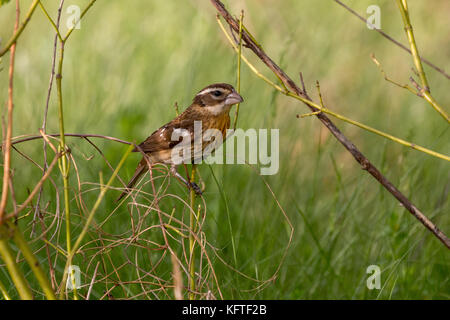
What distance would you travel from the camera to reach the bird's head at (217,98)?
3.94m

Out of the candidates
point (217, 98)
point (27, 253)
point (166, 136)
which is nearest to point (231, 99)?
point (217, 98)

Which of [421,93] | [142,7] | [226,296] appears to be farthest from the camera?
[142,7]

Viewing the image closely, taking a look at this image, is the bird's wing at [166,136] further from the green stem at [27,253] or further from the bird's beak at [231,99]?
the green stem at [27,253]

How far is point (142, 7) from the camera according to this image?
336 inches

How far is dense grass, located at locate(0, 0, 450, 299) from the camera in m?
3.90

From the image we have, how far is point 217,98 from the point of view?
411 centimetres

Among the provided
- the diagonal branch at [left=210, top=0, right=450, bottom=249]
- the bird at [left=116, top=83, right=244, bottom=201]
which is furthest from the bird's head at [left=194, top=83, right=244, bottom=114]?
the diagonal branch at [left=210, top=0, right=450, bottom=249]

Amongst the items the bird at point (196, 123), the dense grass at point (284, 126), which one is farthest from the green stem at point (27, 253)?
the bird at point (196, 123)

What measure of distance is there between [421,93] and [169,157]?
6.47 ft

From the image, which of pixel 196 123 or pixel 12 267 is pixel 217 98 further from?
pixel 12 267

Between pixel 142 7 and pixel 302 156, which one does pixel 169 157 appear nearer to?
pixel 302 156

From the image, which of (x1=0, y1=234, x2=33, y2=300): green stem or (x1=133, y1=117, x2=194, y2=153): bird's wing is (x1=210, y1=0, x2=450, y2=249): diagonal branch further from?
(x1=133, y1=117, x2=194, y2=153): bird's wing

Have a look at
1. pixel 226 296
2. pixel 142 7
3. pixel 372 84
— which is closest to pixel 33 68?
pixel 142 7

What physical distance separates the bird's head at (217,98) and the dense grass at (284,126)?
20 centimetres
